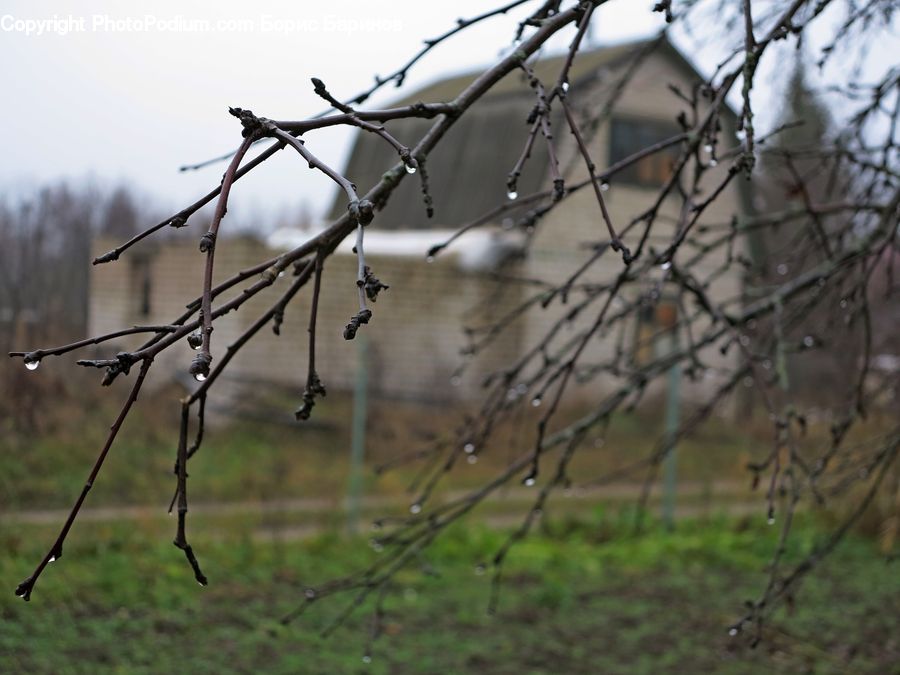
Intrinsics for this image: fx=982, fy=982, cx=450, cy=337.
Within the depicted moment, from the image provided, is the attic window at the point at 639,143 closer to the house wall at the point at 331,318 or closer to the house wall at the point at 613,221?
the house wall at the point at 613,221

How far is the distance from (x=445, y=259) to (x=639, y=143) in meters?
3.20

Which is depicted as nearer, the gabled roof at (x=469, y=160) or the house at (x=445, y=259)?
the house at (x=445, y=259)

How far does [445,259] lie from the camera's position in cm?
1152

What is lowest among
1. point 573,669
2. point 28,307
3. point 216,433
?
point 573,669

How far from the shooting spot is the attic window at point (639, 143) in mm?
12438

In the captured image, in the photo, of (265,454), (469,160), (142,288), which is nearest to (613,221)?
(469,160)

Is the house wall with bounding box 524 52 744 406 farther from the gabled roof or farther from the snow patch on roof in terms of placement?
the snow patch on roof

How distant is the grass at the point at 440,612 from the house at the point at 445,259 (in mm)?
2041

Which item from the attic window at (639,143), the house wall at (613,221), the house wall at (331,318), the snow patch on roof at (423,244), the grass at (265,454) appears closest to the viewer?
the grass at (265,454)

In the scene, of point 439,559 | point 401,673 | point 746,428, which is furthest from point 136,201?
point 746,428

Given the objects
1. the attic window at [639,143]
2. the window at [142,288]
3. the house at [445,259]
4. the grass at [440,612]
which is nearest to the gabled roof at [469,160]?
the house at [445,259]

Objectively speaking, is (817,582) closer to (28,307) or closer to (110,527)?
(110,527)

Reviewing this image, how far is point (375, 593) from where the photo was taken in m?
5.35

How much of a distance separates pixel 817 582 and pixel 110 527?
433cm
